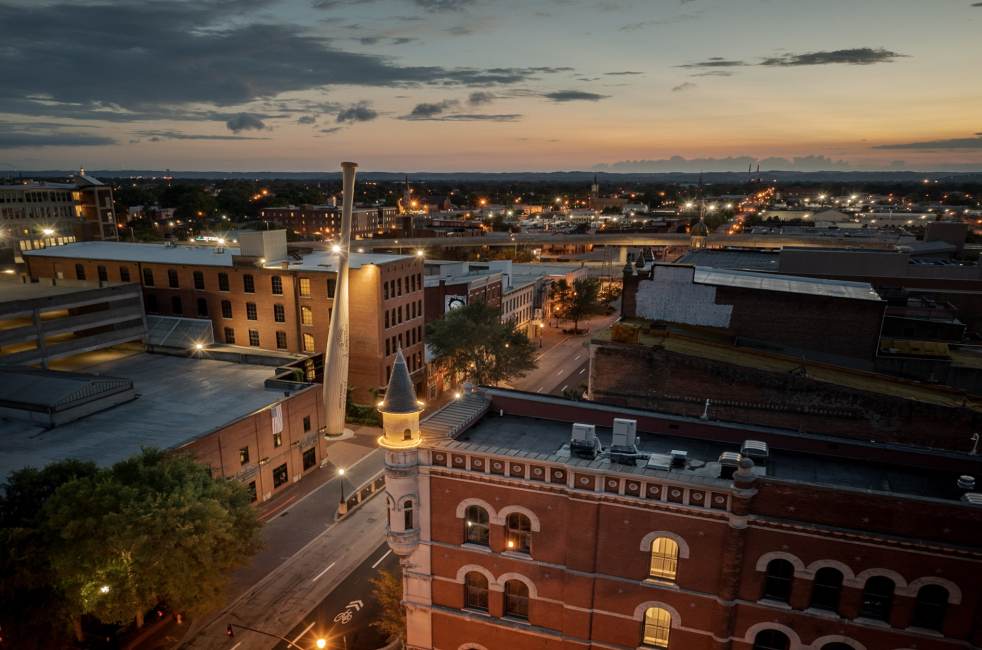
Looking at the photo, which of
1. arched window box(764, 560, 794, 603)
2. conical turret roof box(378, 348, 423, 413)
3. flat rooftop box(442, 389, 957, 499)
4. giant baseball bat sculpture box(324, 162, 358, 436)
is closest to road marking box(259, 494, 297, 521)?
giant baseball bat sculpture box(324, 162, 358, 436)

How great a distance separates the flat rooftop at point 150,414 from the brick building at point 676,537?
66.2 feet

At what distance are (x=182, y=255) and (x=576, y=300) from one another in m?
55.9

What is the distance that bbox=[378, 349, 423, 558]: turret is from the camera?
79.7 feet

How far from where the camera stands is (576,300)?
312ft

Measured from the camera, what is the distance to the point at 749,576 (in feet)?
70.5

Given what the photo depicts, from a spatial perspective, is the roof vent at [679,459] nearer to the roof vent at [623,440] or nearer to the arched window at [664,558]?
the roof vent at [623,440]

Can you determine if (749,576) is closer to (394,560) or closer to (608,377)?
(608,377)

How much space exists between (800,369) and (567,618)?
2043cm

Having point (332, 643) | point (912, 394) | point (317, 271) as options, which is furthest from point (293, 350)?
point (912, 394)

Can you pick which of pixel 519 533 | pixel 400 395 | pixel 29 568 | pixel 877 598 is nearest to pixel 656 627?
pixel 519 533

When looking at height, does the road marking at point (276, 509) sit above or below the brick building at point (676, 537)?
below

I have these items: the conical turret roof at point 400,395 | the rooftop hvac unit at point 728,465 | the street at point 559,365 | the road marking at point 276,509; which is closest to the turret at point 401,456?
the conical turret roof at point 400,395

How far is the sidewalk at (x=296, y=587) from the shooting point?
101 ft

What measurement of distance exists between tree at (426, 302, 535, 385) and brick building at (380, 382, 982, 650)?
31.1 metres
